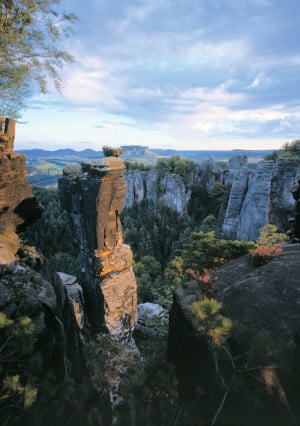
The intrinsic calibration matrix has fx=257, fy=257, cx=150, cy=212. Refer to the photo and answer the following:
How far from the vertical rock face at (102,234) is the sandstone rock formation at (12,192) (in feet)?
21.8

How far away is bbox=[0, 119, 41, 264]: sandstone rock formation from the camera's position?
7703 millimetres

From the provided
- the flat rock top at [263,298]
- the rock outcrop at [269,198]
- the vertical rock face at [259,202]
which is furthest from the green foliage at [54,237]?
the flat rock top at [263,298]

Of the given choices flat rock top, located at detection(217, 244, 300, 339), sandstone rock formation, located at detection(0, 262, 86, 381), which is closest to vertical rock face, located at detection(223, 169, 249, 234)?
flat rock top, located at detection(217, 244, 300, 339)

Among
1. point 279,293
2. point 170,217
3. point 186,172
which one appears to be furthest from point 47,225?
point 279,293

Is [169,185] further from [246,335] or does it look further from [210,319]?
[210,319]

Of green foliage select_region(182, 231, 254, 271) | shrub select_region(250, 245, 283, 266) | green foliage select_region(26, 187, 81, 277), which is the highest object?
shrub select_region(250, 245, 283, 266)

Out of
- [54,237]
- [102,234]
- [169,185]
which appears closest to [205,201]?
[169,185]

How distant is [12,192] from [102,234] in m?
8.15

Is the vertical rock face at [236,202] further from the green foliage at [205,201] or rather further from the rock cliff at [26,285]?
the rock cliff at [26,285]

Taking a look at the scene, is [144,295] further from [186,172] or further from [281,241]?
[186,172]

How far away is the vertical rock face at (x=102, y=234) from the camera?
1541 cm

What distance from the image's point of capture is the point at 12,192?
822cm

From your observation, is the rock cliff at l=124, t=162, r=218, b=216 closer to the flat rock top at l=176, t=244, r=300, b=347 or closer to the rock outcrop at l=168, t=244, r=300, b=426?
the rock outcrop at l=168, t=244, r=300, b=426

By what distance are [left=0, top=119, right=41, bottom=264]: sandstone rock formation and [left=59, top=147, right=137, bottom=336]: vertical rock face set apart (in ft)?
21.8
